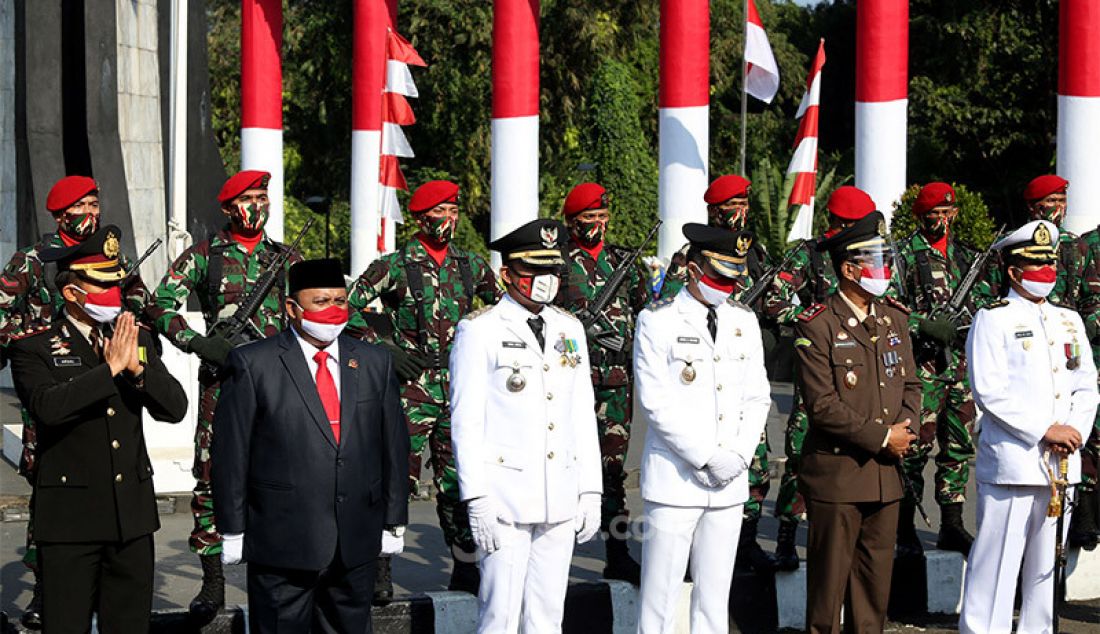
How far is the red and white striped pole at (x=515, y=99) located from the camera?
16938 mm

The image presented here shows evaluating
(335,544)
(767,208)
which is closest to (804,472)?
(335,544)

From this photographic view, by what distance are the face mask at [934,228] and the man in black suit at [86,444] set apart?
4816 mm

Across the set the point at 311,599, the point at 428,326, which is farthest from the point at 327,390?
the point at 428,326

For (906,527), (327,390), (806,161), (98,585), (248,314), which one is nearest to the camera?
(327,390)

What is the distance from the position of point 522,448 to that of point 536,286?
66 centimetres

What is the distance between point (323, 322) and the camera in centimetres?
632

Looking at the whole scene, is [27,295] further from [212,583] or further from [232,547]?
[232,547]

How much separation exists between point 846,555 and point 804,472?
400 millimetres

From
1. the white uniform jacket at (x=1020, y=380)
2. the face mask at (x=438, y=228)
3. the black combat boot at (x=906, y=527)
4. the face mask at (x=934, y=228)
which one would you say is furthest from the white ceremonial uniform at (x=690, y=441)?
the face mask at (x=934, y=228)

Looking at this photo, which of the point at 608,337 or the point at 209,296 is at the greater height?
the point at 209,296

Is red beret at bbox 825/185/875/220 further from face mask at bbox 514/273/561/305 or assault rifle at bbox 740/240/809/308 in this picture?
face mask at bbox 514/273/561/305

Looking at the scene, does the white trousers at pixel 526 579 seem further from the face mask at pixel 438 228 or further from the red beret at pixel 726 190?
the red beret at pixel 726 190

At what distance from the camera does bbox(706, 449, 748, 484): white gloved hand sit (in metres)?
7.29

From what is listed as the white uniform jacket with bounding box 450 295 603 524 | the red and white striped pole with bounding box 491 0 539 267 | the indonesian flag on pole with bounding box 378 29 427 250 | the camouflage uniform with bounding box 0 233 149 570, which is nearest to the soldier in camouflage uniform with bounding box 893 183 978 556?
the white uniform jacket with bounding box 450 295 603 524
